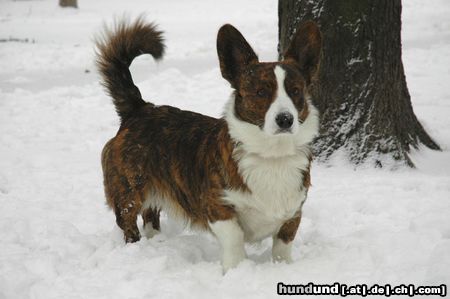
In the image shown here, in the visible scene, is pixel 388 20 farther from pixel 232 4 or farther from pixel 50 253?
pixel 232 4

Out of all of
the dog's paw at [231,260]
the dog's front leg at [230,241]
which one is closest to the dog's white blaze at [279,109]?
the dog's front leg at [230,241]

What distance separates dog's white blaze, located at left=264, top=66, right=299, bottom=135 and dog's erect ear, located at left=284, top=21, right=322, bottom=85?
365 millimetres

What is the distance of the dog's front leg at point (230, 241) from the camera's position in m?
3.17

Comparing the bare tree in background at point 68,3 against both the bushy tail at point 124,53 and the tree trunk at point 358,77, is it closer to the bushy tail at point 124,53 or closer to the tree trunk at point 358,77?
the tree trunk at point 358,77

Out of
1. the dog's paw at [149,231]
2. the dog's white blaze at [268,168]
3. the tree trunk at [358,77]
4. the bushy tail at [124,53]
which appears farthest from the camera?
the tree trunk at [358,77]

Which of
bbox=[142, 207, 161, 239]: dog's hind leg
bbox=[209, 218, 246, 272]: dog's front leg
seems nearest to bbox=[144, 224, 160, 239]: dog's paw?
bbox=[142, 207, 161, 239]: dog's hind leg

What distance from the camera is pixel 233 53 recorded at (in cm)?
326

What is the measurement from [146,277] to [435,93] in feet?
18.1

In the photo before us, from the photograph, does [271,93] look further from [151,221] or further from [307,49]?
[151,221]

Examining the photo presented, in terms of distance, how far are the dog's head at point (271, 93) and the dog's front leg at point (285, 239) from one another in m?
0.46

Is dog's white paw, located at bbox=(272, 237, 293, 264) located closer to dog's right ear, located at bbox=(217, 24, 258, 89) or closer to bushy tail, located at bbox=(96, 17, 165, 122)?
dog's right ear, located at bbox=(217, 24, 258, 89)

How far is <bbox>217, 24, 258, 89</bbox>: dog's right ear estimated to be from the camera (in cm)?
320

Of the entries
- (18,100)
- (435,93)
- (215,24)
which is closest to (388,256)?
(435,93)

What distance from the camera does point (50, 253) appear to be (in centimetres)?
350
